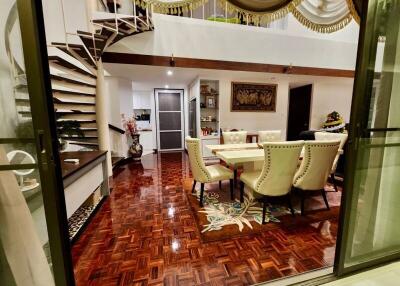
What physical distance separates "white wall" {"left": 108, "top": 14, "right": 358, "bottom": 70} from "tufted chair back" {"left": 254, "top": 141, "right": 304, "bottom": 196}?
291cm

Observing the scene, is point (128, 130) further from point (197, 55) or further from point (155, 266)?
point (155, 266)

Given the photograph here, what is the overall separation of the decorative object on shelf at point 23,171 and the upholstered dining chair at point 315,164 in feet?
7.23

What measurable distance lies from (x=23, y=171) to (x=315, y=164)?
244cm

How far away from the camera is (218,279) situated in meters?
1.44

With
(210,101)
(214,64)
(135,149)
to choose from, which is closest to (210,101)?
(210,101)

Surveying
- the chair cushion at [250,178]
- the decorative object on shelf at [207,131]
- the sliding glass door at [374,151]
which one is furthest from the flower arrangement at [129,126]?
the sliding glass door at [374,151]

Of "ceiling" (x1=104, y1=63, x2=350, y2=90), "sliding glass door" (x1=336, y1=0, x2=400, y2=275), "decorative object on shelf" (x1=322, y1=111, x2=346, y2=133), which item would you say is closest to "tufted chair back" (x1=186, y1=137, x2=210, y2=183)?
"sliding glass door" (x1=336, y1=0, x2=400, y2=275)

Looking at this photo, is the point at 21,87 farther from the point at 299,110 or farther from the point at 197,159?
the point at 299,110

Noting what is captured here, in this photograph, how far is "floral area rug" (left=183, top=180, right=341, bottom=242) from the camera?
2.05 meters

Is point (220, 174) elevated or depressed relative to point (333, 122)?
depressed

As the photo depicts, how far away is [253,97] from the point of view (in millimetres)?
5566

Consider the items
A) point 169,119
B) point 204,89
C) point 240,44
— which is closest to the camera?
point 240,44

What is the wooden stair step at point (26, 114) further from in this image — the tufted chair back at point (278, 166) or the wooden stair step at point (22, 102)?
the tufted chair back at point (278, 166)

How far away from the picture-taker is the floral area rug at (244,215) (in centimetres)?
205
